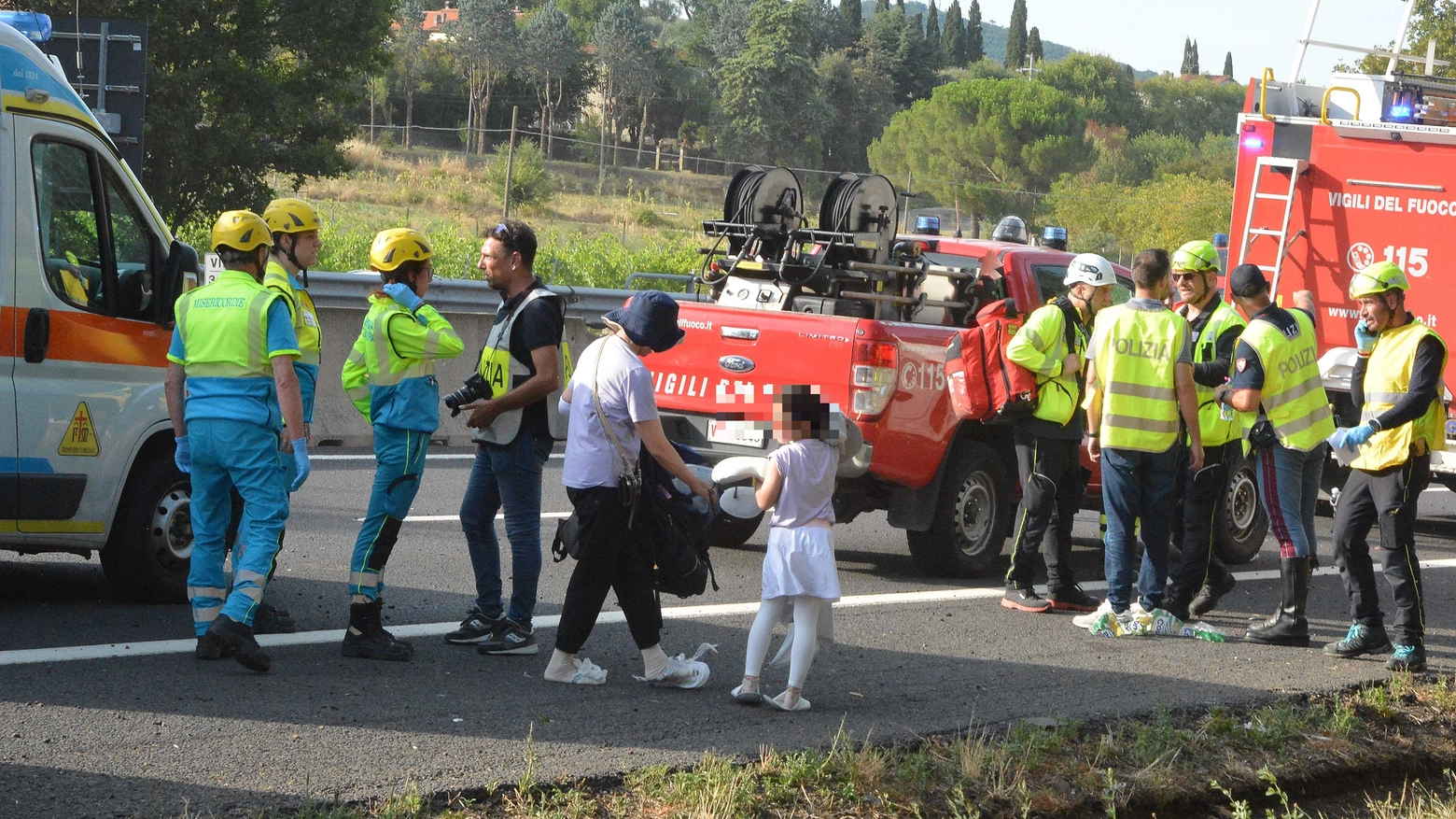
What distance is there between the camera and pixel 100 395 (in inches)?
263

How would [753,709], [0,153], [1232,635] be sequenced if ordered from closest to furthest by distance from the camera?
[753,709] → [0,153] → [1232,635]

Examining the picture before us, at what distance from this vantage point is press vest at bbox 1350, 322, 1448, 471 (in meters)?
6.93

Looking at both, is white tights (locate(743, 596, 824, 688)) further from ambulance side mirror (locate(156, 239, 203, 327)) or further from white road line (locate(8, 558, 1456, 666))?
ambulance side mirror (locate(156, 239, 203, 327))

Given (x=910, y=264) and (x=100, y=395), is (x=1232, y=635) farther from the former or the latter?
(x=100, y=395)

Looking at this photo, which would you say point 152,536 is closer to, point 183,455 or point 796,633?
point 183,455

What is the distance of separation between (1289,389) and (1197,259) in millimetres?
871

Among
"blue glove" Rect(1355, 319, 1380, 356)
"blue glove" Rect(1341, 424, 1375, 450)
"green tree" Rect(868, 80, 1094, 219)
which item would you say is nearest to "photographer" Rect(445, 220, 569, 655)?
"blue glove" Rect(1341, 424, 1375, 450)

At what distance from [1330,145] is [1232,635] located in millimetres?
4989

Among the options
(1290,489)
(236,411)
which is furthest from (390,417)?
(1290,489)

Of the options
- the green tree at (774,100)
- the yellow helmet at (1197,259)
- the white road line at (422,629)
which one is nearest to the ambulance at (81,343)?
the white road line at (422,629)

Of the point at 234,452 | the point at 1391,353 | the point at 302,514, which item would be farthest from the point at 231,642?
the point at 1391,353

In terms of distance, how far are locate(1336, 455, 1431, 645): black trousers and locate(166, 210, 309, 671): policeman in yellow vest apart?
480 cm

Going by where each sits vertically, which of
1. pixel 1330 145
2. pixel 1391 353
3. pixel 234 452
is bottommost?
pixel 234 452

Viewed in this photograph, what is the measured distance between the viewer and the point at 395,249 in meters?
6.34
